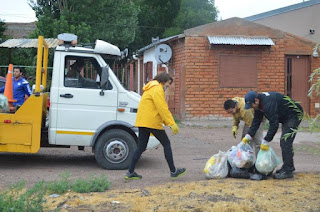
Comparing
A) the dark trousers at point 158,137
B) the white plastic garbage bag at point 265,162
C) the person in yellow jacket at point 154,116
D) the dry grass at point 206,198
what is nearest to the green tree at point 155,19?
the person in yellow jacket at point 154,116

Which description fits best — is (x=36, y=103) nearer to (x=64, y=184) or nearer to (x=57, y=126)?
(x=57, y=126)

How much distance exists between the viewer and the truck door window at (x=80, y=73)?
8406mm

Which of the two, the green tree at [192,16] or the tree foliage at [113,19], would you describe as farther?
the green tree at [192,16]

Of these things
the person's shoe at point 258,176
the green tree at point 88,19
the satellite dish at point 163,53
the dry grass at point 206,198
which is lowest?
the dry grass at point 206,198

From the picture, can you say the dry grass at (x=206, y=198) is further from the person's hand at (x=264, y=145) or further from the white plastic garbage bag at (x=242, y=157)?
the person's hand at (x=264, y=145)

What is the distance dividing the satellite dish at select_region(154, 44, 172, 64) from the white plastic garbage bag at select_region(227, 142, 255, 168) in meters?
10.8

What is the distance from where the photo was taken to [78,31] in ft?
81.9

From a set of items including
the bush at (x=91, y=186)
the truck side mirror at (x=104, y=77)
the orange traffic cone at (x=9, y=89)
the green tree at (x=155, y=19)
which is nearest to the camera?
the bush at (x=91, y=186)

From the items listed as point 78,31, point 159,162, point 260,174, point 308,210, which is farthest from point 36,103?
point 78,31

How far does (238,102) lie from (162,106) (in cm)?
138

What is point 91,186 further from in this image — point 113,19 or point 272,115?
point 113,19

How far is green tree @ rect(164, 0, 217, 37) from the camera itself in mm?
38066

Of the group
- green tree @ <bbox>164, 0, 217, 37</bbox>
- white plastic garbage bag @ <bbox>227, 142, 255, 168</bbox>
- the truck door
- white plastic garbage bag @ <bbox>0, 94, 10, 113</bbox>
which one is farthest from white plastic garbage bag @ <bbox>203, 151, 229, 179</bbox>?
green tree @ <bbox>164, 0, 217, 37</bbox>

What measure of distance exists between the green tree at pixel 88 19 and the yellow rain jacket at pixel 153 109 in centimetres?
1814
